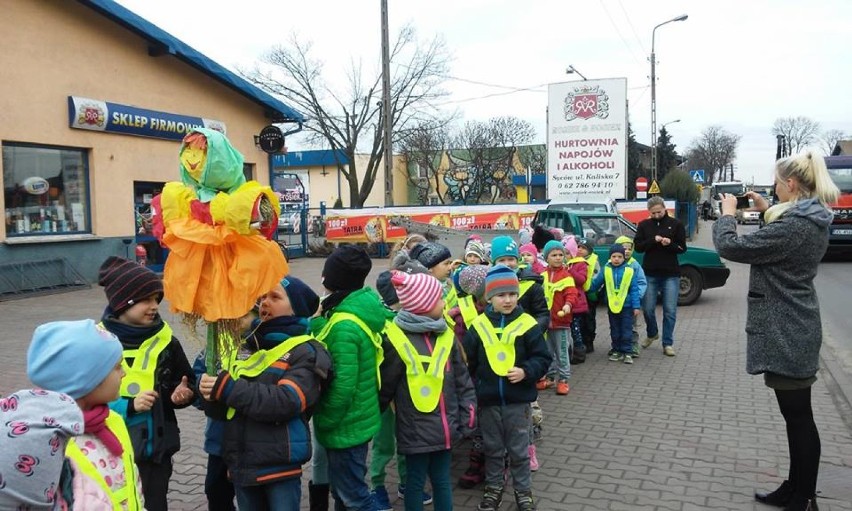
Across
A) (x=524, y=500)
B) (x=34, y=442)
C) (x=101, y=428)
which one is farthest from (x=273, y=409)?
(x=524, y=500)

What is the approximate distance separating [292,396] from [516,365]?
166 centimetres

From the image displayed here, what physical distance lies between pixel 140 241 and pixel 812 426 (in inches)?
624

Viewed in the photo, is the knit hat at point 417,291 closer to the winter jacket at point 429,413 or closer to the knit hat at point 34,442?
the winter jacket at point 429,413

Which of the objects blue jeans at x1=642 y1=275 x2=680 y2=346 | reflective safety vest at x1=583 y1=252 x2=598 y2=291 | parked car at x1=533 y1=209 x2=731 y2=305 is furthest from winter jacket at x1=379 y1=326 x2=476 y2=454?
parked car at x1=533 y1=209 x2=731 y2=305

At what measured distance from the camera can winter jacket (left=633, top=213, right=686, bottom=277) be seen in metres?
8.16

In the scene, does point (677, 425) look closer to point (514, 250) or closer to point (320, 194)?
point (514, 250)

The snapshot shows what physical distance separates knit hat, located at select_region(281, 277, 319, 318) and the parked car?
895cm

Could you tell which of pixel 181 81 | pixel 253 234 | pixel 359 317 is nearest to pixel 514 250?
pixel 359 317

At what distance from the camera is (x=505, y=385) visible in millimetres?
3967

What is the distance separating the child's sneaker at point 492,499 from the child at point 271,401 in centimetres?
143

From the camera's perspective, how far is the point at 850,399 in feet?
21.1

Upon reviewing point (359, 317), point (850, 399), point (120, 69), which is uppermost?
point (120, 69)

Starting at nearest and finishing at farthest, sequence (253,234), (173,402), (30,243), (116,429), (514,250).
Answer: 1. (116,429)
2. (253,234)
3. (173,402)
4. (514,250)
5. (30,243)

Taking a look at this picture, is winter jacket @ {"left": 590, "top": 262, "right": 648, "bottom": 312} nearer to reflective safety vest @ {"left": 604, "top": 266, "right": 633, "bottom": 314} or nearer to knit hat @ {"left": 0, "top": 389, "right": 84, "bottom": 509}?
reflective safety vest @ {"left": 604, "top": 266, "right": 633, "bottom": 314}
